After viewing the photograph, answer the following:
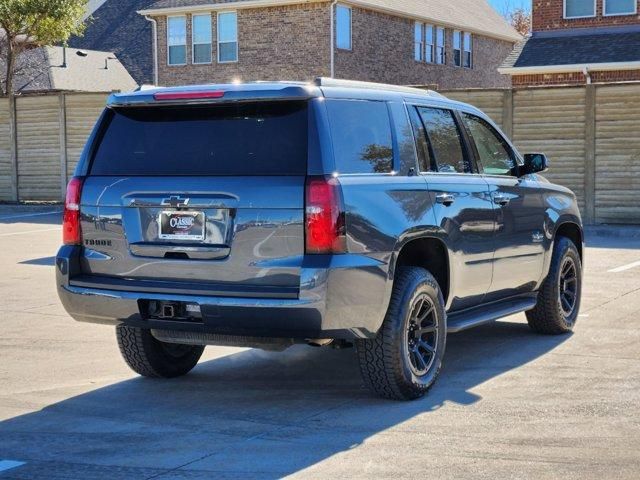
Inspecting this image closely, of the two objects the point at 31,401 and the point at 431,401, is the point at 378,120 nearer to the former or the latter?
the point at 431,401

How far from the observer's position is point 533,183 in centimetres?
914

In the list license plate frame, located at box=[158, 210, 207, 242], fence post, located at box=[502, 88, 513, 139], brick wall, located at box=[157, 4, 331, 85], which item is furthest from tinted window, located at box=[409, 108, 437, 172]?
brick wall, located at box=[157, 4, 331, 85]

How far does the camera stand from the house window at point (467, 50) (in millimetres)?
47250

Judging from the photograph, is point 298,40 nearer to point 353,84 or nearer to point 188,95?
point 353,84

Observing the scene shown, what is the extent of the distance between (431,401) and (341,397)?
1.86 ft

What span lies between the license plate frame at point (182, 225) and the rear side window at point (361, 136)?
865 mm

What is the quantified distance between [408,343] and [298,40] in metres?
32.4

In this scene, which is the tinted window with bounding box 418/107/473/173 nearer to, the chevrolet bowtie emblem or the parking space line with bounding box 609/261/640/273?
the chevrolet bowtie emblem

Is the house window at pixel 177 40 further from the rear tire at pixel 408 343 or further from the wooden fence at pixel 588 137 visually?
the rear tire at pixel 408 343

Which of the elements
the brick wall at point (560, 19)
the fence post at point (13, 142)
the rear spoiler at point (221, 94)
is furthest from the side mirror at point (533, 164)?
the brick wall at point (560, 19)

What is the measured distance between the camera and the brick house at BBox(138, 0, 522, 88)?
126 ft

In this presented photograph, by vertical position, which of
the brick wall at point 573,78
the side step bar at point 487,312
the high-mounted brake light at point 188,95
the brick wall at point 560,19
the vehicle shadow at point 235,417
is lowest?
the vehicle shadow at point 235,417

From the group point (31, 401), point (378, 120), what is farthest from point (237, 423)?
point (378, 120)

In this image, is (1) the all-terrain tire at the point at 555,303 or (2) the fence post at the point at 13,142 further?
(2) the fence post at the point at 13,142
